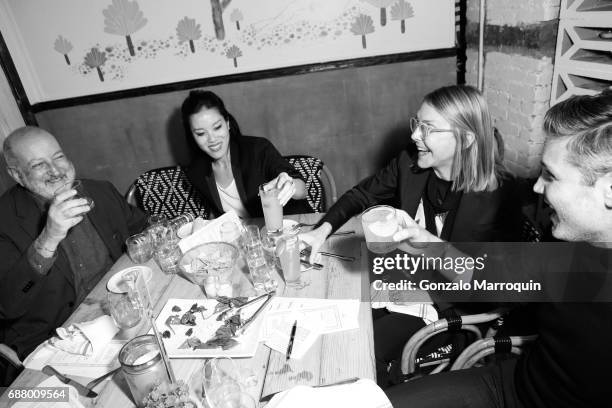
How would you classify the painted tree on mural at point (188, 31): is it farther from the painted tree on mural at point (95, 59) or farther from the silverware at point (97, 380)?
the silverware at point (97, 380)

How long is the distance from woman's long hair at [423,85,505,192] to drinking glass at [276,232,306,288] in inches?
35.5

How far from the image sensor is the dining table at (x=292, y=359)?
125 centimetres

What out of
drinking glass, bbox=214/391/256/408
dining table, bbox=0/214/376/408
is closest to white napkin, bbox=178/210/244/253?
dining table, bbox=0/214/376/408

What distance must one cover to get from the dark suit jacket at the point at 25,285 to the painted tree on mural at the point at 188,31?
1.69 meters

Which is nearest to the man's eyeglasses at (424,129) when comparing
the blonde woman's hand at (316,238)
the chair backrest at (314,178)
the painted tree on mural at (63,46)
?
the blonde woman's hand at (316,238)

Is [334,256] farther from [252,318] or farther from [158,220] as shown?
[158,220]

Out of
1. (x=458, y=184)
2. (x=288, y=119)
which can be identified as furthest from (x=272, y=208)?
(x=288, y=119)

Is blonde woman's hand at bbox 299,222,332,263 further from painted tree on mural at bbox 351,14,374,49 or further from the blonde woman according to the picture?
painted tree on mural at bbox 351,14,374,49

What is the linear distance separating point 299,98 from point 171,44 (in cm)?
110

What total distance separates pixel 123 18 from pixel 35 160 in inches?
63.5

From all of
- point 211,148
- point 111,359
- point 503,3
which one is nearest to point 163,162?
point 211,148

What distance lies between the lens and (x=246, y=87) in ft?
10.9

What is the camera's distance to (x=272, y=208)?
1964mm

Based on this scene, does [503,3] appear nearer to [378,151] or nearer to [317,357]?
[378,151]
